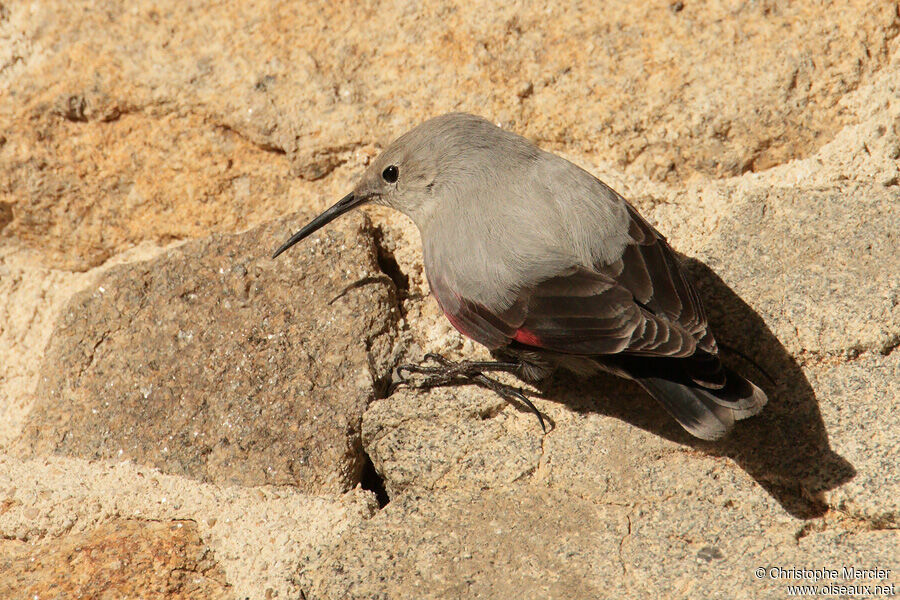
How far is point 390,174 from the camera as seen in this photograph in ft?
9.48

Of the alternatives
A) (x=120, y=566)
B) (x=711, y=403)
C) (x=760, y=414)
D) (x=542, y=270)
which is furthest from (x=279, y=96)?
(x=760, y=414)

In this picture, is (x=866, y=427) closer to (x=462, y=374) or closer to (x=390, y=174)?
(x=462, y=374)

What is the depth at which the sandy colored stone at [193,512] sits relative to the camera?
2.20m

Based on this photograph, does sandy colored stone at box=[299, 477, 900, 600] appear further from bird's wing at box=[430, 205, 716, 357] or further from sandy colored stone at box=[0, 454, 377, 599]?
bird's wing at box=[430, 205, 716, 357]

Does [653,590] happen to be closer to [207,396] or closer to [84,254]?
[207,396]

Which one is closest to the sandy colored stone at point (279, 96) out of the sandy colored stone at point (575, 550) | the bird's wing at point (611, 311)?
the bird's wing at point (611, 311)

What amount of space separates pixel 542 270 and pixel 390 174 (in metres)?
0.64

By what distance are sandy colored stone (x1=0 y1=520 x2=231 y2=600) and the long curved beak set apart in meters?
0.87

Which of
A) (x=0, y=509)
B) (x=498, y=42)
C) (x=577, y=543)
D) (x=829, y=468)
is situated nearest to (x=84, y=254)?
(x=0, y=509)

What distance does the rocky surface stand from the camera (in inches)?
85.3

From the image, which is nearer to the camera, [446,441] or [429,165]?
[446,441]

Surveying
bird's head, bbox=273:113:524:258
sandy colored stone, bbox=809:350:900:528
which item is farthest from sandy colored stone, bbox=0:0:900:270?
sandy colored stone, bbox=809:350:900:528

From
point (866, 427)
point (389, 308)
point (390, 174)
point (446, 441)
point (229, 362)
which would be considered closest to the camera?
point (866, 427)

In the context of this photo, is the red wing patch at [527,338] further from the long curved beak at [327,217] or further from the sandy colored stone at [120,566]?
the sandy colored stone at [120,566]
